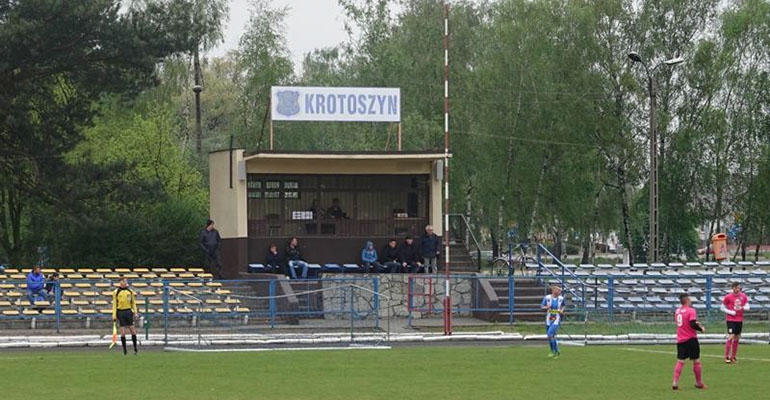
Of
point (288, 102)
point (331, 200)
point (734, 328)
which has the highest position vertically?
point (288, 102)

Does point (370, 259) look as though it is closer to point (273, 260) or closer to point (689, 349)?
point (273, 260)

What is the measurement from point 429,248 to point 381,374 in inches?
765

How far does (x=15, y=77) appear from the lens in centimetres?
4775

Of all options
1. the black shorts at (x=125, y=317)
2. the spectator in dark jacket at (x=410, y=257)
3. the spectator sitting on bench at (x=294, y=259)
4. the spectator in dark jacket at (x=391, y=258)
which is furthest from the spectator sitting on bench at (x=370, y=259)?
the black shorts at (x=125, y=317)

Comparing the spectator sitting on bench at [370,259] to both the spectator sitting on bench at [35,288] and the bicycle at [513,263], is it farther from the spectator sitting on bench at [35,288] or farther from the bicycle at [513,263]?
the spectator sitting on bench at [35,288]

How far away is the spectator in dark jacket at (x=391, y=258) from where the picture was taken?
44281 mm

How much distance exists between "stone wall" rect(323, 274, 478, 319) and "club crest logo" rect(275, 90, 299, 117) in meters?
6.41

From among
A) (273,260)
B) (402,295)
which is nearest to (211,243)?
(273,260)

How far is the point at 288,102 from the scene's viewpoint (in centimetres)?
4553

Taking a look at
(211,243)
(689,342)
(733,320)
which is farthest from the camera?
(211,243)

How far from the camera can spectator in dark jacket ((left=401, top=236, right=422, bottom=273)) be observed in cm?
4441

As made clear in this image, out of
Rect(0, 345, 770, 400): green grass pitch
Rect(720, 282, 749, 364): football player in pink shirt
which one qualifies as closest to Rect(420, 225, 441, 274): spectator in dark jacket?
Rect(0, 345, 770, 400): green grass pitch

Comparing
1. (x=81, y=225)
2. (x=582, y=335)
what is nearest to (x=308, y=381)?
(x=582, y=335)

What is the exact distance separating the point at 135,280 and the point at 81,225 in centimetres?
628
